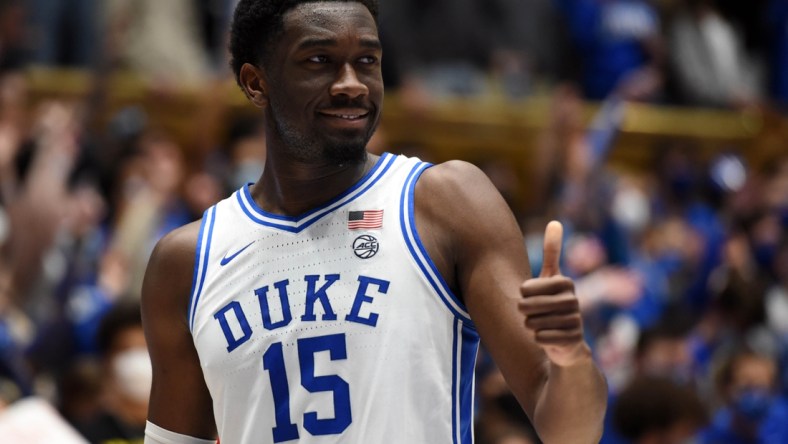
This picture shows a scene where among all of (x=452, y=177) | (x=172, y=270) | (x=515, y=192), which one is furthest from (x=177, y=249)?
(x=515, y=192)

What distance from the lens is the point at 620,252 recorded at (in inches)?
335

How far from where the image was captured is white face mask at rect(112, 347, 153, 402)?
18.5 feet

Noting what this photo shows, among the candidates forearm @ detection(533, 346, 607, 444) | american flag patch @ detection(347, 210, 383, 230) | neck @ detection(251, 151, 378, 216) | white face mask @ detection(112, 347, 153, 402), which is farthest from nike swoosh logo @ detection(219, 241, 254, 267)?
white face mask @ detection(112, 347, 153, 402)

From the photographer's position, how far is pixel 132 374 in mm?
5672

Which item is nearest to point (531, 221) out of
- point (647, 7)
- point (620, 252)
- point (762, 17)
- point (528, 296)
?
point (620, 252)

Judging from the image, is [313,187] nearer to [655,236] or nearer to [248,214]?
[248,214]

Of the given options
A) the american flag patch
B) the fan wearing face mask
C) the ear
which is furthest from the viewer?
the fan wearing face mask

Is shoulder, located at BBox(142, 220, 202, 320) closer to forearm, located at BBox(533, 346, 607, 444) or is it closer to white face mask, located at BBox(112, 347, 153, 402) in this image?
forearm, located at BBox(533, 346, 607, 444)

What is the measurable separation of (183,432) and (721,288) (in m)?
5.90

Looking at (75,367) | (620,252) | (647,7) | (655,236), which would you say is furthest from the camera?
(647,7)

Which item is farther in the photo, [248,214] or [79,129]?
[79,129]

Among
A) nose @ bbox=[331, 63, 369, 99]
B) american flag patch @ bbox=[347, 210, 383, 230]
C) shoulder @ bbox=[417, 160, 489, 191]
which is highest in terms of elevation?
nose @ bbox=[331, 63, 369, 99]

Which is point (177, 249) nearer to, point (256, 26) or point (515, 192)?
point (256, 26)

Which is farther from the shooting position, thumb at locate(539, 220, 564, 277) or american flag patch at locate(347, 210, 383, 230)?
american flag patch at locate(347, 210, 383, 230)
